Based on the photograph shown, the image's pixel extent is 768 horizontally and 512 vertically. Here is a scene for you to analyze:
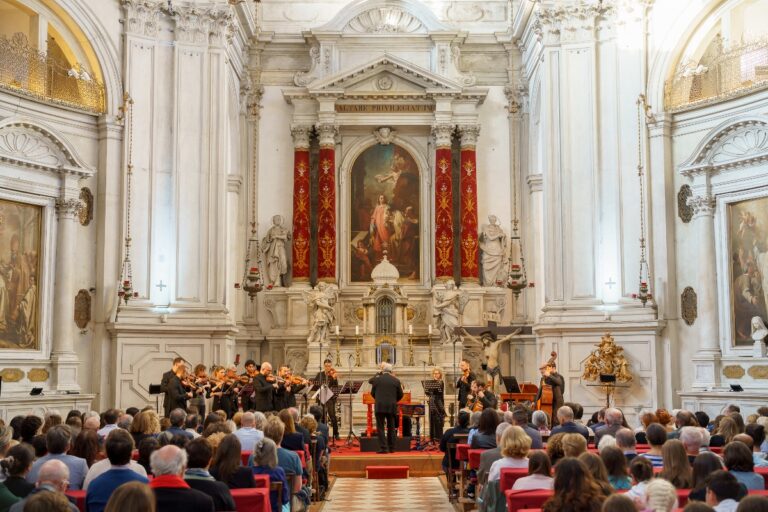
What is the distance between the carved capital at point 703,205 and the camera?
68.4 feet

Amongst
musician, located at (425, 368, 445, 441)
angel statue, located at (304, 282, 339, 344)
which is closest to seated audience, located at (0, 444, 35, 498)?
musician, located at (425, 368, 445, 441)

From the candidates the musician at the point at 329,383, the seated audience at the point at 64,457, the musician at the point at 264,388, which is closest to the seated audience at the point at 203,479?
the seated audience at the point at 64,457

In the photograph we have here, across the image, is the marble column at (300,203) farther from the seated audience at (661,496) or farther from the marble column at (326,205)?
the seated audience at (661,496)

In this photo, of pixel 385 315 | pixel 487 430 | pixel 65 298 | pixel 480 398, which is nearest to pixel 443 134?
pixel 385 315

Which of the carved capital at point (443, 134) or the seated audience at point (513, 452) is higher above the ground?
the carved capital at point (443, 134)

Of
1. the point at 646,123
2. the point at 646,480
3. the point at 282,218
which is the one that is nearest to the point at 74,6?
the point at 282,218

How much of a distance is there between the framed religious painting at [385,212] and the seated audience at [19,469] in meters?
20.3

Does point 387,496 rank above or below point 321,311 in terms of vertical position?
below

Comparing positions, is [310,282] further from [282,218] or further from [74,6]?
[74,6]

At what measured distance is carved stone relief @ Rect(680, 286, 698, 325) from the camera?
2134 centimetres

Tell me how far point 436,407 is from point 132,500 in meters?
14.8

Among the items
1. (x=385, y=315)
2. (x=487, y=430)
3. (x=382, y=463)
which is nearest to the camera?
(x=487, y=430)

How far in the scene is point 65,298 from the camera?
811 inches

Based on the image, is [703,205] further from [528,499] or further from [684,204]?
[528,499]
